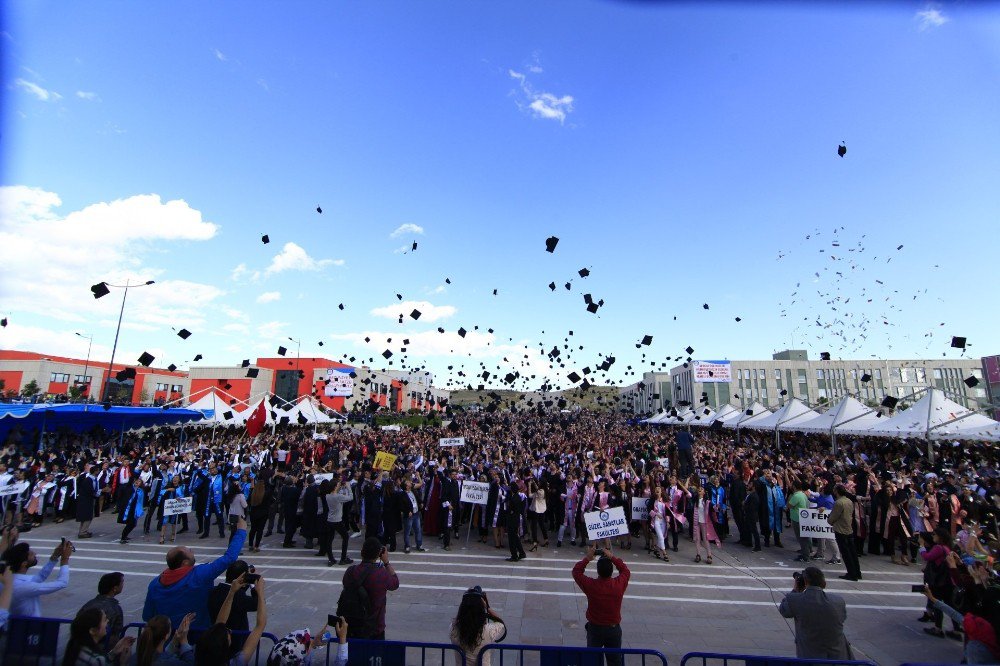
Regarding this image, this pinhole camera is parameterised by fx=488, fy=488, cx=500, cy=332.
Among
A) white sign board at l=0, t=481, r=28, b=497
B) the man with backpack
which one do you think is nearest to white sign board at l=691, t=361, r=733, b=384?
white sign board at l=0, t=481, r=28, b=497

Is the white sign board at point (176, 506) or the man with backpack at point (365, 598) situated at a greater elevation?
the man with backpack at point (365, 598)

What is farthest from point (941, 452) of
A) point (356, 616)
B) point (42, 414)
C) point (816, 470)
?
point (42, 414)

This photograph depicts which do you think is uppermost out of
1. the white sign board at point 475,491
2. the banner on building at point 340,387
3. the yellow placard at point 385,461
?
the banner on building at point 340,387

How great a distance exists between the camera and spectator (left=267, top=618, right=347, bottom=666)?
3530 millimetres

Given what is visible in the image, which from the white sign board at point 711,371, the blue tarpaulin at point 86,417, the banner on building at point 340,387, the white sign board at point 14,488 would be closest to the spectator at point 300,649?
the white sign board at point 14,488

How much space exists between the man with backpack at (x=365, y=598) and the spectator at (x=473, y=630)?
94 centimetres

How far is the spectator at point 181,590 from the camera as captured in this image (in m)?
4.15

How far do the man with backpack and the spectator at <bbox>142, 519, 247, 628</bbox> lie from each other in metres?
1.05

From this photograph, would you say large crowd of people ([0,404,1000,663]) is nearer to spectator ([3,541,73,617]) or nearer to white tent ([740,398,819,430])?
spectator ([3,541,73,617])

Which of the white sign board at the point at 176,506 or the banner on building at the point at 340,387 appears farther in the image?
the banner on building at the point at 340,387

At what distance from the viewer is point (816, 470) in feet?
46.2

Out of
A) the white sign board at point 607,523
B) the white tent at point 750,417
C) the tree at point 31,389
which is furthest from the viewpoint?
the tree at point 31,389

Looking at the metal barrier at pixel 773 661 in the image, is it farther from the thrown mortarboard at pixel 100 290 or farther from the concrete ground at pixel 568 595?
the thrown mortarboard at pixel 100 290

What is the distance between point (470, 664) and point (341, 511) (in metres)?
6.39
